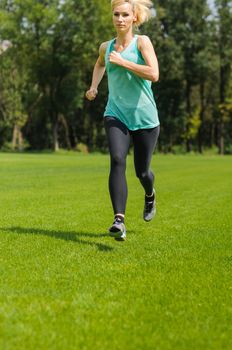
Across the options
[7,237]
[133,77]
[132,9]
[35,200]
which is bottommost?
[35,200]

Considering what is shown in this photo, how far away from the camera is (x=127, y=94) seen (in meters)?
6.52

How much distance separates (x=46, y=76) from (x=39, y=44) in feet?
12.5

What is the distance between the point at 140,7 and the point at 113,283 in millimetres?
3324

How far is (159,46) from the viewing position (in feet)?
214

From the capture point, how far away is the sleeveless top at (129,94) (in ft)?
21.2

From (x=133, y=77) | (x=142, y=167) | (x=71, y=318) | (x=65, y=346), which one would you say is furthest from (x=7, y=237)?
(x=65, y=346)

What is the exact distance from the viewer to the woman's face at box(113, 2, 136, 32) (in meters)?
6.36

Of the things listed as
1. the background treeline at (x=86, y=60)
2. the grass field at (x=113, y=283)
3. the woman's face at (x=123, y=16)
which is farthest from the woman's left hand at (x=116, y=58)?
the background treeline at (x=86, y=60)

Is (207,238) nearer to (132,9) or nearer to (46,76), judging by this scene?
(132,9)

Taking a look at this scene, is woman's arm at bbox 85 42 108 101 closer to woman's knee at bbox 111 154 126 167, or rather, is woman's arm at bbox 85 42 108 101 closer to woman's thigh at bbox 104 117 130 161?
woman's thigh at bbox 104 117 130 161

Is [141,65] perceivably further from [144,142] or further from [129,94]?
[144,142]

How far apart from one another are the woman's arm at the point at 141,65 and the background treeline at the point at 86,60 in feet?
192

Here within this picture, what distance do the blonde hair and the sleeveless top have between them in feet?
0.73

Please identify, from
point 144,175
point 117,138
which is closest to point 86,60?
point 144,175
